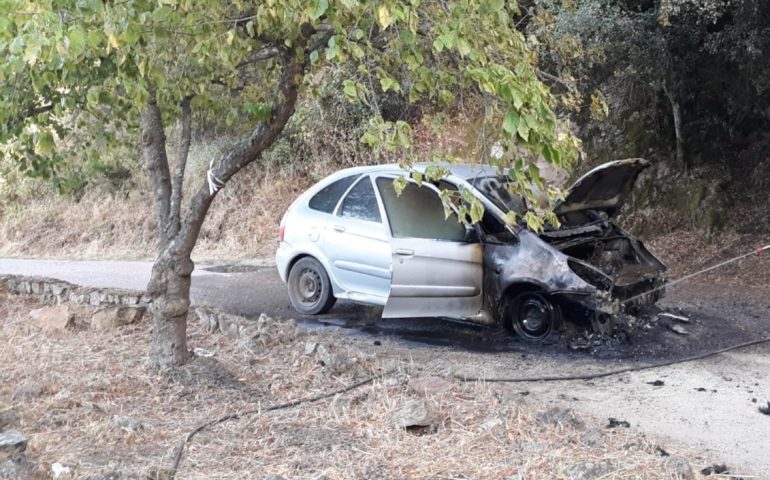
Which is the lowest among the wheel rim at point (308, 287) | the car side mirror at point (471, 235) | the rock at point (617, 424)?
the rock at point (617, 424)

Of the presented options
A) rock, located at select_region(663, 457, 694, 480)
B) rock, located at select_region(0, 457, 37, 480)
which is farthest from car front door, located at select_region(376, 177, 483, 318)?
rock, located at select_region(0, 457, 37, 480)

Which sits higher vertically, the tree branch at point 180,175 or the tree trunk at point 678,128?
the tree trunk at point 678,128

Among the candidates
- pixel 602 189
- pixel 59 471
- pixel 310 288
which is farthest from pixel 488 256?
pixel 59 471

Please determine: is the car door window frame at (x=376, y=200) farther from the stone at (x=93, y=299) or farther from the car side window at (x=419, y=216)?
the stone at (x=93, y=299)

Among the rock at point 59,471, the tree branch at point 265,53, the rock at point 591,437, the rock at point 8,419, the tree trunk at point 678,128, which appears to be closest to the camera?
the rock at point 59,471

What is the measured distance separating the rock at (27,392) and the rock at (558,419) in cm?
354

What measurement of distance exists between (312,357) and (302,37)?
8.59ft

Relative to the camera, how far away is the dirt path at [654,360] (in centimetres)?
511

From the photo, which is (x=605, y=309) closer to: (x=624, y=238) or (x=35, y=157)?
(x=624, y=238)

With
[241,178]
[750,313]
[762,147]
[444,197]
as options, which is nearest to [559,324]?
[750,313]

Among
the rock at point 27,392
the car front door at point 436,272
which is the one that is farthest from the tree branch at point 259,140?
the car front door at point 436,272

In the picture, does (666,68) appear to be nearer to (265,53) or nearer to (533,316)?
(533,316)

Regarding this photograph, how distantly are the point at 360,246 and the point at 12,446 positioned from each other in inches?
182

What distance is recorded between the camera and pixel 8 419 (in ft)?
16.0
